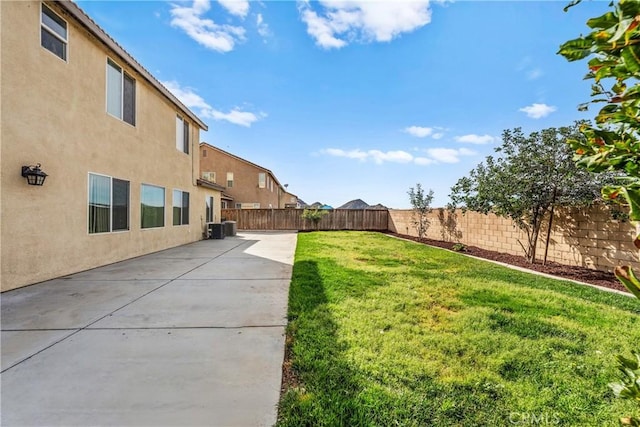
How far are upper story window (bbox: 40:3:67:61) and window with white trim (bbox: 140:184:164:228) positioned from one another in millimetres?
4009

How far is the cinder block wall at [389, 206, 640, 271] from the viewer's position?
6.66m

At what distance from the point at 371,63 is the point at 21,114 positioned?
11370 mm

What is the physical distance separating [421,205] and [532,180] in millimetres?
7491

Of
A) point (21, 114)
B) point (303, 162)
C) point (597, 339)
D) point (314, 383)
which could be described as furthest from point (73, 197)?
point (303, 162)

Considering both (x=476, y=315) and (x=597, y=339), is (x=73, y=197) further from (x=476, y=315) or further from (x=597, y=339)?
(x=597, y=339)

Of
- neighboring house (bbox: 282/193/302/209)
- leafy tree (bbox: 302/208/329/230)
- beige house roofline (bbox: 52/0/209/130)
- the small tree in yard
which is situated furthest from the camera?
neighboring house (bbox: 282/193/302/209)

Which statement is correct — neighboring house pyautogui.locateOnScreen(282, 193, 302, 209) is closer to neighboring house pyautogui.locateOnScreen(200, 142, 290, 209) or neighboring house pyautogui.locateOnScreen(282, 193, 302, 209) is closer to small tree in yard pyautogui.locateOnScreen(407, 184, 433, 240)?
neighboring house pyautogui.locateOnScreen(200, 142, 290, 209)

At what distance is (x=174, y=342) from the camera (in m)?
3.42

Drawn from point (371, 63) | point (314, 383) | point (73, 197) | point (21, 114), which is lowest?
point (314, 383)

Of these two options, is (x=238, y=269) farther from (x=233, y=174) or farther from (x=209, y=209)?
(x=233, y=174)

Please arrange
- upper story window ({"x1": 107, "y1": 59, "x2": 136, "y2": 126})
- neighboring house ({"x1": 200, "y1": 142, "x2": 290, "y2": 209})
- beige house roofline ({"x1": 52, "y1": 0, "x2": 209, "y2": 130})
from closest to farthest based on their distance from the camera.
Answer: beige house roofline ({"x1": 52, "y1": 0, "x2": 209, "y2": 130}) < upper story window ({"x1": 107, "y1": 59, "x2": 136, "y2": 126}) < neighboring house ({"x1": 200, "y1": 142, "x2": 290, "y2": 209})

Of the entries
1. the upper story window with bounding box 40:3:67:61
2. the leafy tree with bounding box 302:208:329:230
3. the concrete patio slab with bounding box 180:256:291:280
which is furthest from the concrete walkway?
the leafy tree with bounding box 302:208:329:230

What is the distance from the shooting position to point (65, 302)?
15.5ft

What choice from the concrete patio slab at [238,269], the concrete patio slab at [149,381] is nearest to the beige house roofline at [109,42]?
the concrete patio slab at [238,269]
